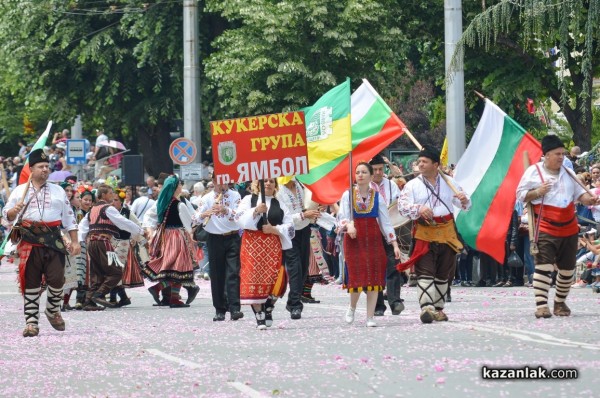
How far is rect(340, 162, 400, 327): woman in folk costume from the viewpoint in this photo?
53.6 feet

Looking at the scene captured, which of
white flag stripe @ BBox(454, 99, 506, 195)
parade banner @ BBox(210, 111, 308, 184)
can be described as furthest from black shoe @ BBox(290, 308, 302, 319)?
white flag stripe @ BBox(454, 99, 506, 195)

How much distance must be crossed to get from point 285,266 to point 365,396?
298 inches

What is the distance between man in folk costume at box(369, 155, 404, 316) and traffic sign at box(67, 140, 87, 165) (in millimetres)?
23580

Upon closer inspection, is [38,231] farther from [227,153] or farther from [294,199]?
[294,199]

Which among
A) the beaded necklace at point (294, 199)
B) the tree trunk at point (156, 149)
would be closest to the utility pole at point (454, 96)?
the beaded necklace at point (294, 199)

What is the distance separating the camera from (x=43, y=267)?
55.0 feet

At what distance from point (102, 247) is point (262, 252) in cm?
549

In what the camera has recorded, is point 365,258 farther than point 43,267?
No

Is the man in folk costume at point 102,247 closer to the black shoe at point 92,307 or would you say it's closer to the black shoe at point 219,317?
the black shoe at point 92,307

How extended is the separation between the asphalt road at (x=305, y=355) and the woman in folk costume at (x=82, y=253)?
2667 mm

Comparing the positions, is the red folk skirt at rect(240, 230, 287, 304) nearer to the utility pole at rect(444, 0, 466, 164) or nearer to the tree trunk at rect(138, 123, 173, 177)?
the utility pole at rect(444, 0, 466, 164)

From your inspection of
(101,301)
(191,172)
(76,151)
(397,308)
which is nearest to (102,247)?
(101,301)

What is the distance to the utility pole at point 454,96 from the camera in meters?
27.6

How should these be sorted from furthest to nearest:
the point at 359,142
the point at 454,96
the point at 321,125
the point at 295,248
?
the point at 454,96, the point at 359,142, the point at 321,125, the point at 295,248
